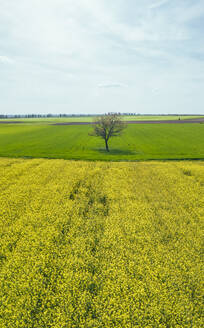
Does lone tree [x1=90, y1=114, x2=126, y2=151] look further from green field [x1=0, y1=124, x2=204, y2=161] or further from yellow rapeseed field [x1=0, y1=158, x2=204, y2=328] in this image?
yellow rapeseed field [x1=0, y1=158, x2=204, y2=328]

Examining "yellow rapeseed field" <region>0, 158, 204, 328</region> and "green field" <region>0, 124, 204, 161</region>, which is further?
"green field" <region>0, 124, 204, 161</region>

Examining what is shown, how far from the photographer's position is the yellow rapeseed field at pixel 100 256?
286 inches

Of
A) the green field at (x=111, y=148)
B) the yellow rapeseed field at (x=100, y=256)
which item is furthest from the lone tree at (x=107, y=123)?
the yellow rapeseed field at (x=100, y=256)

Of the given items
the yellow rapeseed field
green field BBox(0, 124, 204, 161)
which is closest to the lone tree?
green field BBox(0, 124, 204, 161)

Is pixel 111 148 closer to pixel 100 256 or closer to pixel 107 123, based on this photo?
pixel 107 123

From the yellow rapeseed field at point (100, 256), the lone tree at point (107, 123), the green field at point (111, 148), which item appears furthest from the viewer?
the lone tree at point (107, 123)

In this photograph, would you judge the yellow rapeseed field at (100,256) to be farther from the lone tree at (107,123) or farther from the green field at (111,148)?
the lone tree at (107,123)

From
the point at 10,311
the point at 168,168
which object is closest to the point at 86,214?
the point at 10,311

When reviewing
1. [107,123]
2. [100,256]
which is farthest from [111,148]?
[100,256]

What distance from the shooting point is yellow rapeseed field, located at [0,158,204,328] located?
726cm

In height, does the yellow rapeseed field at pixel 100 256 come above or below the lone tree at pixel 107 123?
below

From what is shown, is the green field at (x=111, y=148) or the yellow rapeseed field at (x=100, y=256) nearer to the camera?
the yellow rapeseed field at (x=100, y=256)

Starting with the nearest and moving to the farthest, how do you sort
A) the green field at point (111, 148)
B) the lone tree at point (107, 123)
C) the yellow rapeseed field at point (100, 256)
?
the yellow rapeseed field at point (100, 256) → the green field at point (111, 148) → the lone tree at point (107, 123)

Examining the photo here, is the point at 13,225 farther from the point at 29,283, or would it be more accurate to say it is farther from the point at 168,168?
the point at 168,168
